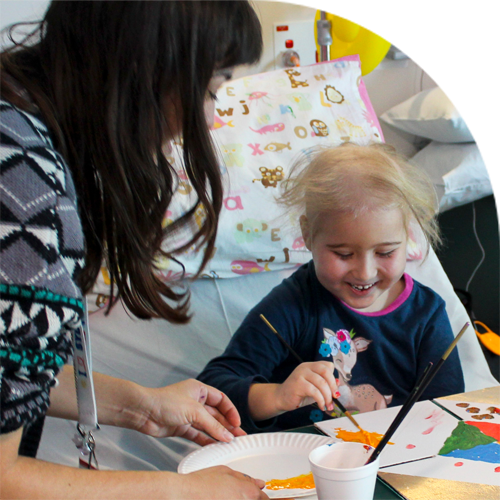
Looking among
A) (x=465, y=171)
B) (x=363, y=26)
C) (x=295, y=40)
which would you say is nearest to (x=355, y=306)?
(x=465, y=171)

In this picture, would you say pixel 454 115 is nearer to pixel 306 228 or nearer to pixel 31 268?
pixel 306 228

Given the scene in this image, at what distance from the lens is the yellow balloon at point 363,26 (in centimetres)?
185

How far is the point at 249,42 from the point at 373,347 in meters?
0.67

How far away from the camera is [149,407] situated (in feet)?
2.70

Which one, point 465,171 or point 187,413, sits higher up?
point 187,413

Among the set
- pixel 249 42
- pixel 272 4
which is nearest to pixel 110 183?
pixel 249 42

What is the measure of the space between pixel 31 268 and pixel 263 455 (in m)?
0.42

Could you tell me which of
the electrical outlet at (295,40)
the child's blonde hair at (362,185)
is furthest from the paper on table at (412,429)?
the electrical outlet at (295,40)

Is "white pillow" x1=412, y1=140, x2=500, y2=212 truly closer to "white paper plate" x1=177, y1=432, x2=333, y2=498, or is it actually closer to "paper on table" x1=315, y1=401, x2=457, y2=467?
"paper on table" x1=315, y1=401, x2=457, y2=467

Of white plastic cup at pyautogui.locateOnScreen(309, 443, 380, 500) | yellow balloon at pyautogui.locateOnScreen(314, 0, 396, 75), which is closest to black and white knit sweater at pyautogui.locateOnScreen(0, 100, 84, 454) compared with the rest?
white plastic cup at pyautogui.locateOnScreen(309, 443, 380, 500)

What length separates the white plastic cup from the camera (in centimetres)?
53

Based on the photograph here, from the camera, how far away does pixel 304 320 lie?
1.12 m

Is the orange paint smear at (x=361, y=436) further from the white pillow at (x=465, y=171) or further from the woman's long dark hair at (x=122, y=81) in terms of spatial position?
the white pillow at (x=465, y=171)

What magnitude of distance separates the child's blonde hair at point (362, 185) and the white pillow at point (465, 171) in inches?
31.2
